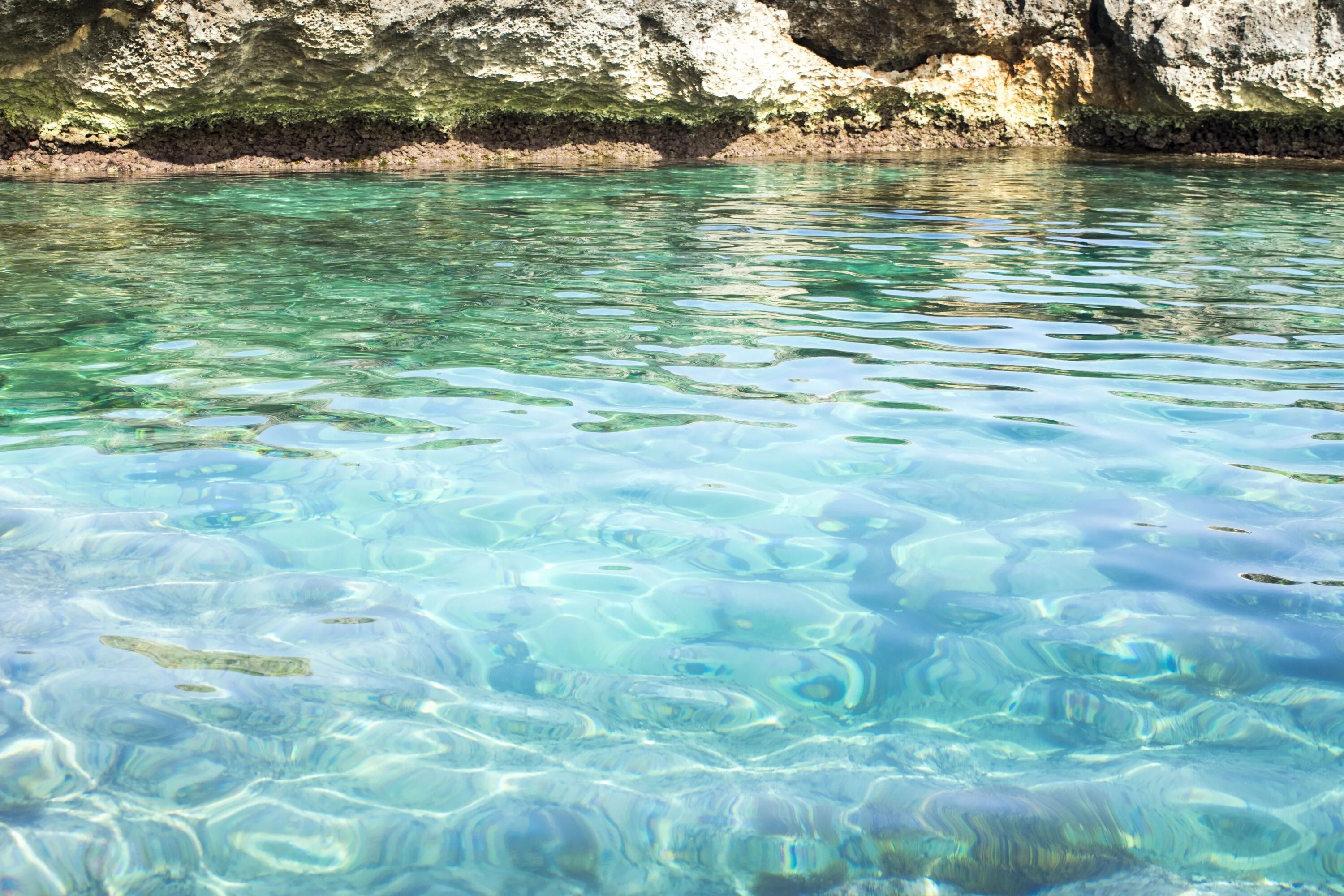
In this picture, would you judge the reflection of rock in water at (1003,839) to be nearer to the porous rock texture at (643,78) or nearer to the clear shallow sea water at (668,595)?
the clear shallow sea water at (668,595)

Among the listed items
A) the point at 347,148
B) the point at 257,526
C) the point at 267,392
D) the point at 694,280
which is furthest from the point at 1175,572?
the point at 347,148

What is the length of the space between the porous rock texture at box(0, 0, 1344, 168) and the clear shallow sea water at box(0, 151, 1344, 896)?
286 inches

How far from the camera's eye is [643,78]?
12695mm

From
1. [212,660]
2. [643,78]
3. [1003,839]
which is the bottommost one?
[1003,839]

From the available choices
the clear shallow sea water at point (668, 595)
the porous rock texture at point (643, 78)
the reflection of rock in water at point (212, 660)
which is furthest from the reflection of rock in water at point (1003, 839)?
the porous rock texture at point (643, 78)

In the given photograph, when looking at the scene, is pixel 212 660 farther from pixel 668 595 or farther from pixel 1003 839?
pixel 1003 839

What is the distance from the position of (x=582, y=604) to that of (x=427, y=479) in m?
0.81

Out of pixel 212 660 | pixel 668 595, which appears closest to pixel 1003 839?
pixel 668 595

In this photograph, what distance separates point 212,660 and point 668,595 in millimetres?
926

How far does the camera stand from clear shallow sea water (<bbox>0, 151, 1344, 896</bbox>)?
5.73ft

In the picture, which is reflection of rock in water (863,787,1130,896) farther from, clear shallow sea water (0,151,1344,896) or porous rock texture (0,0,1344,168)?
porous rock texture (0,0,1344,168)

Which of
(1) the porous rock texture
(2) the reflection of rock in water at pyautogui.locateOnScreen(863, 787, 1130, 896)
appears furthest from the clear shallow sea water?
(1) the porous rock texture

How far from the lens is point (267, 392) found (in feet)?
12.5

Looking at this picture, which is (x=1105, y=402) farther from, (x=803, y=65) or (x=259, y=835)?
(x=803, y=65)
